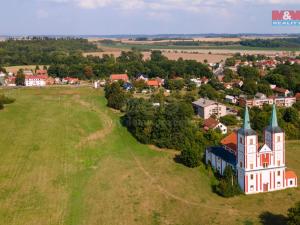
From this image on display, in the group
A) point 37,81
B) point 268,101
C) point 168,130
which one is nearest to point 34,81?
point 37,81

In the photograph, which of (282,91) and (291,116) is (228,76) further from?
(291,116)

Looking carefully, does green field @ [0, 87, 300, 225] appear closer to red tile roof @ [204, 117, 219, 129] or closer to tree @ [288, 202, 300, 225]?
tree @ [288, 202, 300, 225]

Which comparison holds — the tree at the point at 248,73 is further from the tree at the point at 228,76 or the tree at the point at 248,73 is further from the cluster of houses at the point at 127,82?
the cluster of houses at the point at 127,82

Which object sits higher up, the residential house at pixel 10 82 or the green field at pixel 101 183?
the residential house at pixel 10 82

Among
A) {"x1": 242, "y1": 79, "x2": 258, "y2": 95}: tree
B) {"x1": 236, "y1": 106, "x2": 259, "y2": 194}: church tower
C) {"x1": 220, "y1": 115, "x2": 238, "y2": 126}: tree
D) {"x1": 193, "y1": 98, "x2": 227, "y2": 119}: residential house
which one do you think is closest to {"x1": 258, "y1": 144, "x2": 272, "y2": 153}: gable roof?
{"x1": 236, "y1": 106, "x2": 259, "y2": 194}: church tower

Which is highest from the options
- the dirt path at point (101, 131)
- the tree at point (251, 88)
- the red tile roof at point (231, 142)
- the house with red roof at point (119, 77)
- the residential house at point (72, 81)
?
the house with red roof at point (119, 77)

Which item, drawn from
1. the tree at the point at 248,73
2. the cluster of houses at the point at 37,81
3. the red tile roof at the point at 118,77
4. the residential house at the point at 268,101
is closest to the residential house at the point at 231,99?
the residential house at the point at 268,101

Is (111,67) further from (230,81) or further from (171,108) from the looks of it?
(171,108)

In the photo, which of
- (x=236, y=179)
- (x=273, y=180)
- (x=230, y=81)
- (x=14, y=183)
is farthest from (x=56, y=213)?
(x=230, y=81)
